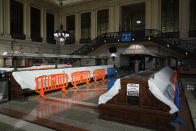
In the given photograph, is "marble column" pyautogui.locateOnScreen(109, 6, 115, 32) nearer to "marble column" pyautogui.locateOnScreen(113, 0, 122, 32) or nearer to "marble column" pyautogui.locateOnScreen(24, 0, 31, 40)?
"marble column" pyautogui.locateOnScreen(113, 0, 122, 32)

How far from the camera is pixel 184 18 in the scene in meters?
20.6

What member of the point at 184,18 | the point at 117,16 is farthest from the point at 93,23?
the point at 184,18

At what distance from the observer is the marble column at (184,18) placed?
20391 millimetres

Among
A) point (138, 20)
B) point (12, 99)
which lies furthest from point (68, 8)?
point (12, 99)

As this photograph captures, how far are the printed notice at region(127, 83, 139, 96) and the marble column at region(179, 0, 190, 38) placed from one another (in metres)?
20.9

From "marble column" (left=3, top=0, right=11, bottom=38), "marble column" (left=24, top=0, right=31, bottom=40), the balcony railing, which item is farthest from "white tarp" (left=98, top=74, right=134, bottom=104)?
"marble column" (left=24, top=0, right=31, bottom=40)

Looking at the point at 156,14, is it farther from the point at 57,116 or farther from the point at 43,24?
the point at 57,116

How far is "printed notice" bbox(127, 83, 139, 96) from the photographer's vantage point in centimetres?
376

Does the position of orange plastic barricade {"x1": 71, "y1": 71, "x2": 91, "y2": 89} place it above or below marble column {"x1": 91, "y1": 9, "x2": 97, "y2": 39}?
below

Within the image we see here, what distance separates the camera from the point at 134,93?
379cm

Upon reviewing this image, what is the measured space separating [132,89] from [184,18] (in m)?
21.8

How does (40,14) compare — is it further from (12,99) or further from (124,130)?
(124,130)

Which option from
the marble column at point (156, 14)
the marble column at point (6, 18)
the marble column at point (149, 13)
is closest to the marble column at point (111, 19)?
the marble column at point (149, 13)

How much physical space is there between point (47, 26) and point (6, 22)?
8063mm
